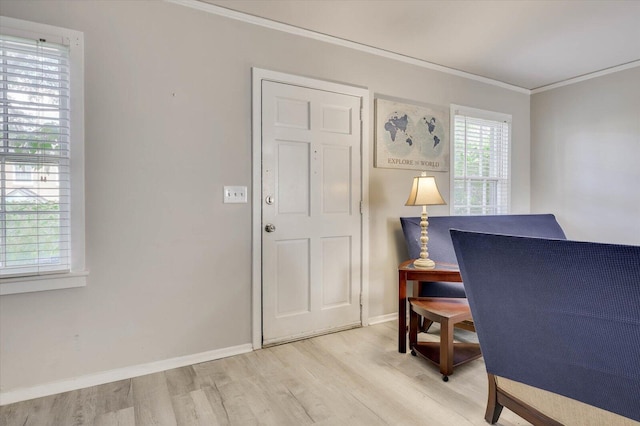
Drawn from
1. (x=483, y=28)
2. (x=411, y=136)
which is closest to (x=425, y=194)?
(x=411, y=136)

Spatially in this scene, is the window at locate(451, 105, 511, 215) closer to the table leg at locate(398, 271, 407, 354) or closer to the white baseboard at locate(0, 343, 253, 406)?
the table leg at locate(398, 271, 407, 354)

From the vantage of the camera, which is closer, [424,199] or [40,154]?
[40,154]

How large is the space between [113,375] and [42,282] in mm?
690

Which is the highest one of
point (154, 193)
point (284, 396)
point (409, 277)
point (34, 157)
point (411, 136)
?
point (411, 136)

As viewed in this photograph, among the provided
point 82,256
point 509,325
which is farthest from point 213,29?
point 509,325

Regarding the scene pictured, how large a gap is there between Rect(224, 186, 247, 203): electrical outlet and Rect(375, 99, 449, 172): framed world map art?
48.8 inches

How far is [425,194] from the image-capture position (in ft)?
8.13

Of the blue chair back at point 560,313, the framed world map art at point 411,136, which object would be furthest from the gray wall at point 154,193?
the blue chair back at point 560,313

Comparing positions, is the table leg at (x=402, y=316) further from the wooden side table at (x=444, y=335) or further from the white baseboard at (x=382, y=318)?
the white baseboard at (x=382, y=318)

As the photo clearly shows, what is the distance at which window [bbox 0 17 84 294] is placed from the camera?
177 cm

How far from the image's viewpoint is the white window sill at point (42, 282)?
176cm

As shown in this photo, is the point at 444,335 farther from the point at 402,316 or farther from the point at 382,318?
the point at 382,318

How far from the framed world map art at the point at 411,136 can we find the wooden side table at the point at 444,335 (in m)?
1.30

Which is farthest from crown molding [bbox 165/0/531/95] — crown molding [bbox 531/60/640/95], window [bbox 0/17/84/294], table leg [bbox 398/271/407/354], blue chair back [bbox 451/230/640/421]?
blue chair back [bbox 451/230/640/421]
